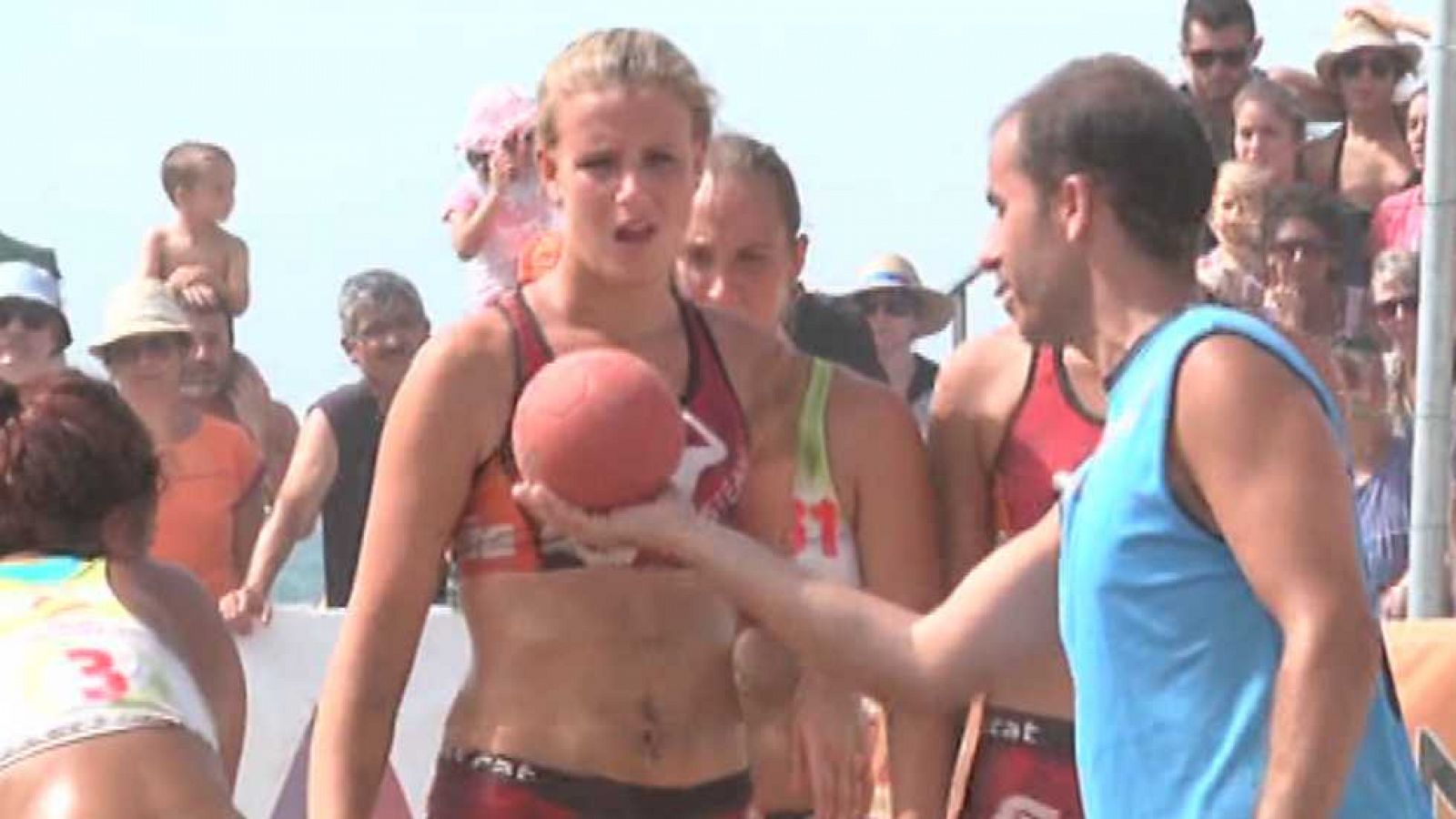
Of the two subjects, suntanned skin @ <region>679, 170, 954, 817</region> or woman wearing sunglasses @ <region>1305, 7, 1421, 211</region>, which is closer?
suntanned skin @ <region>679, 170, 954, 817</region>

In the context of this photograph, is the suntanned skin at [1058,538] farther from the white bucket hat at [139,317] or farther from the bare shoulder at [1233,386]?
the white bucket hat at [139,317]

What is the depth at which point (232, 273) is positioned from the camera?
1283 cm

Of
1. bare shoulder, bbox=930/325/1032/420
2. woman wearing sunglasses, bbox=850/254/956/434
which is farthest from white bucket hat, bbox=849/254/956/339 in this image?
bare shoulder, bbox=930/325/1032/420

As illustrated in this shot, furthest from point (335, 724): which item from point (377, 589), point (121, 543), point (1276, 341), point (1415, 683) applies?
point (1415, 683)

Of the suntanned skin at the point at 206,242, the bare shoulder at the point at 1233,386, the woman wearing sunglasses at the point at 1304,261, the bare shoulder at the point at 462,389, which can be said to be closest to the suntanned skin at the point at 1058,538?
the bare shoulder at the point at 1233,386

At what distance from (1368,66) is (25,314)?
164 inches

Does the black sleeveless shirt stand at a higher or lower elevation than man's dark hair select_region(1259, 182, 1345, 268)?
lower

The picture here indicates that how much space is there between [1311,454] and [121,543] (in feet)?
8.72

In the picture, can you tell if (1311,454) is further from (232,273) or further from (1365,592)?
(232,273)

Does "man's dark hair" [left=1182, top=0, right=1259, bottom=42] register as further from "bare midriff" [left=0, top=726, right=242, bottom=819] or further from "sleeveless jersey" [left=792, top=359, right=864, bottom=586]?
"bare midriff" [left=0, top=726, right=242, bottom=819]

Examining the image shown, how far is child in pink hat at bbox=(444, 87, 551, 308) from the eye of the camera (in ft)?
36.0

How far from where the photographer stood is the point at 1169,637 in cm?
458

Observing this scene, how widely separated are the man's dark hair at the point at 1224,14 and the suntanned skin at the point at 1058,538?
5581 mm

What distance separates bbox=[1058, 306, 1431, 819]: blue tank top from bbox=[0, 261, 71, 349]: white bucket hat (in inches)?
270
